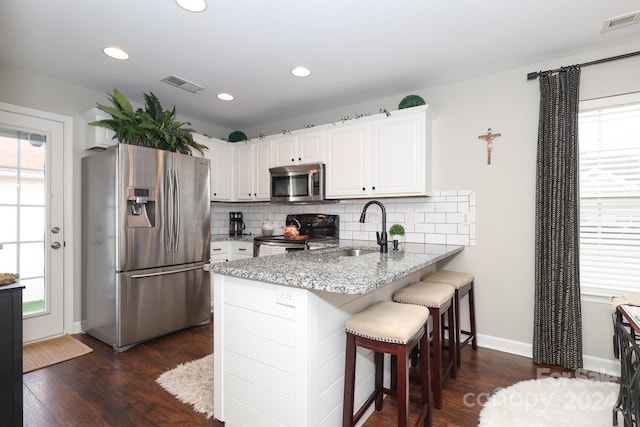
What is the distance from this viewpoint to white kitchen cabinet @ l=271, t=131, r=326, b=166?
3.77 metres

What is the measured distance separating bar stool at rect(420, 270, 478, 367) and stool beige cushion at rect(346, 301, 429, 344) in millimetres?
964

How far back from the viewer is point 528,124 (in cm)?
285

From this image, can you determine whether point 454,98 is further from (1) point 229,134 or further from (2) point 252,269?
(1) point 229,134

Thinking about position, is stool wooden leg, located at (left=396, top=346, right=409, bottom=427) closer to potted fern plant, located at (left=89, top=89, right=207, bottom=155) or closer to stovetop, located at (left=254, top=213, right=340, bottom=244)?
stovetop, located at (left=254, top=213, right=340, bottom=244)

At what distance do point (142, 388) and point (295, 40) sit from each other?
2.78 m

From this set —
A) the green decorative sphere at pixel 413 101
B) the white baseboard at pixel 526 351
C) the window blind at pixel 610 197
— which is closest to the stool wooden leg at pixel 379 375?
the white baseboard at pixel 526 351

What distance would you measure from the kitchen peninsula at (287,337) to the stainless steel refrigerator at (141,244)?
156 centimetres

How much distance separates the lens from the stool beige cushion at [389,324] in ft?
4.96

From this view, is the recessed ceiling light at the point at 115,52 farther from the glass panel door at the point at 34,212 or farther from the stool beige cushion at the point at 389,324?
the stool beige cushion at the point at 389,324

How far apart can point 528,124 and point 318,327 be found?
2.64 meters

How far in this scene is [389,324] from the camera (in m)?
1.55

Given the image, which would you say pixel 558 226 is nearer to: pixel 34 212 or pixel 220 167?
pixel 220 167

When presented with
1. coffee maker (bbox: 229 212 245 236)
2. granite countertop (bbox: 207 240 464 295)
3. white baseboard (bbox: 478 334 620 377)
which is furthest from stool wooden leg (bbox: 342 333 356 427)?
coffee maker (bbox: 229 212 245 236)

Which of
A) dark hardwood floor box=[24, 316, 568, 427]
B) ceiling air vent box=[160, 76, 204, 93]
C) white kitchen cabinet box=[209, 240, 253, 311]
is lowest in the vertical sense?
dark hardwood floor box=[24, 316, 568, 427]
